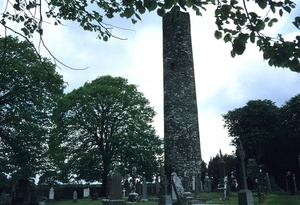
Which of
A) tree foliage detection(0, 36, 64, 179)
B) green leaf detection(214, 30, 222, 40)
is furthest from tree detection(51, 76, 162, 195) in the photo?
green leaf detection(214, 30, 222, 40)

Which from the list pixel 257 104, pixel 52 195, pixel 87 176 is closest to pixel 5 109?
pixel 87 176

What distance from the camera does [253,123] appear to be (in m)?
36.4

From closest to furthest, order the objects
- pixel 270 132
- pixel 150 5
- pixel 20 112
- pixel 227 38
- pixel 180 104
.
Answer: pixel 150 5 < pixel 227 38 < pixel 20 112 < pixel 180 104 < pixel 270 132

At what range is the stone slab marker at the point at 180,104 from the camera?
2430 cm

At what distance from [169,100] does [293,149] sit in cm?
1138

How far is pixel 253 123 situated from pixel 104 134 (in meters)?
18.6

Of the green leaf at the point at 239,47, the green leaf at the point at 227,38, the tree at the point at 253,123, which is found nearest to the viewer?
the green leaf at the point at 239,47

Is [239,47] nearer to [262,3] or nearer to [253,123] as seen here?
[262,3]

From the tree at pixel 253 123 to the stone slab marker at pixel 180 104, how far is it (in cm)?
1092

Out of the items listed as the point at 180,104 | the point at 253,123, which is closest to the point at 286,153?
the point at 253,123

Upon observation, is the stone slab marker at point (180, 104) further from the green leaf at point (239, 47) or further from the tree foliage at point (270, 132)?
the green leaf at point (239, 47)

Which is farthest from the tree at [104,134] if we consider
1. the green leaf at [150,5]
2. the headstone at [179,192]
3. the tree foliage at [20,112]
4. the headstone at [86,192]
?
the green leaf at [150,5]

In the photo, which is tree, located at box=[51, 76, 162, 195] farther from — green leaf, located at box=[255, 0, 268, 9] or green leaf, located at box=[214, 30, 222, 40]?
green leaf, located at box=[255, 0, 268, 9]

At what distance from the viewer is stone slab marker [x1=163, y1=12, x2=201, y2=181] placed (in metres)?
24.3
